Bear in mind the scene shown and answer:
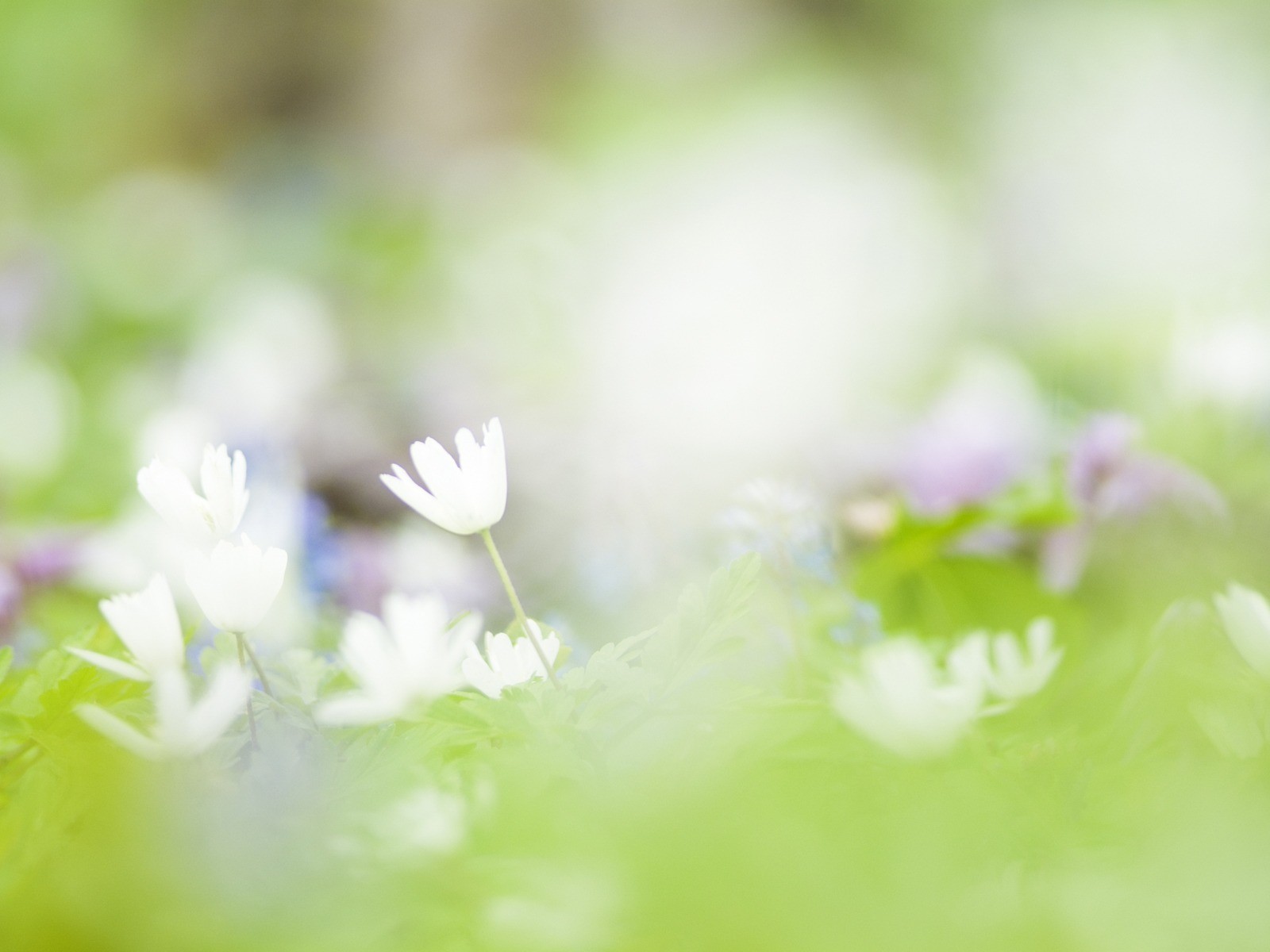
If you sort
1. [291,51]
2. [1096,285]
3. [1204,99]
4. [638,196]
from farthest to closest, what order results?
[291,51] < [638,196] < [1204,99] < [1096,285]

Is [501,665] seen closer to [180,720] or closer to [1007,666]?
[180,720]

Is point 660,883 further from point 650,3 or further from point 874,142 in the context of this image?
point 650,3

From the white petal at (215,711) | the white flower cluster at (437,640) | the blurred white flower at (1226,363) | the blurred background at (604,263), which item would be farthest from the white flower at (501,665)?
the blurred white flower at (1226,363)

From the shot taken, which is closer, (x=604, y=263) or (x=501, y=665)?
(x=501, y=665)

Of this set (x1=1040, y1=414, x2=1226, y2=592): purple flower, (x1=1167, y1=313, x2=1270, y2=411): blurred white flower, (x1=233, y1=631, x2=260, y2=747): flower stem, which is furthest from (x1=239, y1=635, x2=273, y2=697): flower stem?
(x1=1167, y1=313, x2=1270, y2=411): blurred white flower

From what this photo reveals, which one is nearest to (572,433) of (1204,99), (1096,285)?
(1096,285)

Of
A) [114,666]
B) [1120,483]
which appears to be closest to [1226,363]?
[1120,483]

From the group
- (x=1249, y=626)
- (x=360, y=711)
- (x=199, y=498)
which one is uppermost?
(x=199, y=498)

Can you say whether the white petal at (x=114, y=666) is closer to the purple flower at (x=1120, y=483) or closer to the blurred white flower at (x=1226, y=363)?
the purple flower at (x=1120, y=483)
